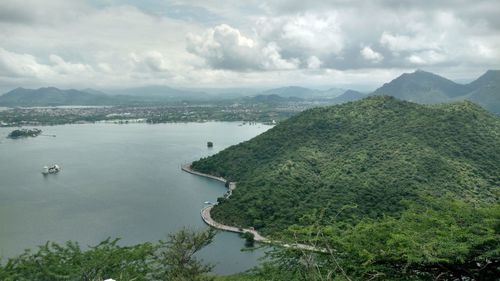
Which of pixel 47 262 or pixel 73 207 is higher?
pixel 47 262

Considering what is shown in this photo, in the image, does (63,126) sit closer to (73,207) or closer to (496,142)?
(73,207)

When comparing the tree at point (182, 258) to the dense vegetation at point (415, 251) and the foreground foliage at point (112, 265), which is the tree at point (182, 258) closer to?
the foreground foliage at point (112, 265)

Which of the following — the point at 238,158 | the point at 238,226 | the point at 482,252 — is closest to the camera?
the point at 482,252

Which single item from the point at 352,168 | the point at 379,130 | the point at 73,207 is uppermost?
the point at 379,130

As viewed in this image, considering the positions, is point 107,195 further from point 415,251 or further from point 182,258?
point 415,251

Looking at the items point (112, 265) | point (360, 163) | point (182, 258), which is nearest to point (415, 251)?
point (182, 258)

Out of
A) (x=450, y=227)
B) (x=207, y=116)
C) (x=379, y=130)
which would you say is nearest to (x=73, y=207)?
(x=379, y=130)
